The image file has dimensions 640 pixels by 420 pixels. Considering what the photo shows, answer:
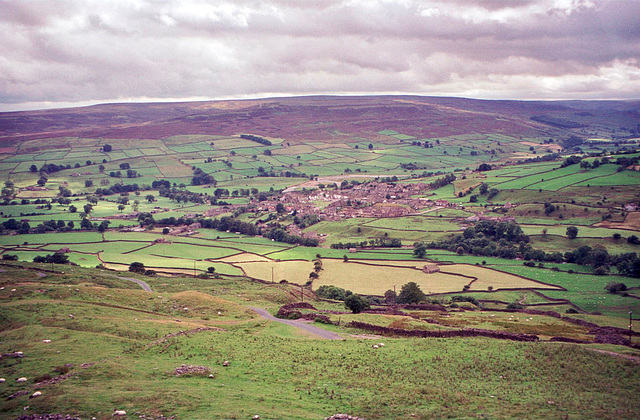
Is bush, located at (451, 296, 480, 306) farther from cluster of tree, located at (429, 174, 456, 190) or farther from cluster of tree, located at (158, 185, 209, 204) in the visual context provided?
cluster of tree, located at (158, 185, 209, 204)

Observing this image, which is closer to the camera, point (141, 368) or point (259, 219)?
point (141, 368)

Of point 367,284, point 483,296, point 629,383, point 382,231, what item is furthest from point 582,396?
point 382,231

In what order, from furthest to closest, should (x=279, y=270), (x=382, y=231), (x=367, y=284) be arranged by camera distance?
(x=382, y=231)
(x=279, y=270)
(x=367, y=284)

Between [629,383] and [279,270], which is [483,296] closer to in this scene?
[279,270]

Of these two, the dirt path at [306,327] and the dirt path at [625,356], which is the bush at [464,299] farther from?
the dirt path at [625,356]

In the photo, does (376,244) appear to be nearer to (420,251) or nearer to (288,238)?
(420,251)

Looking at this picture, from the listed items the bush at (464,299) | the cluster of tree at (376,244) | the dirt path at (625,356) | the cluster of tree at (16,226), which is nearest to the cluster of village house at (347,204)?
the cluster of tree at (376,244)

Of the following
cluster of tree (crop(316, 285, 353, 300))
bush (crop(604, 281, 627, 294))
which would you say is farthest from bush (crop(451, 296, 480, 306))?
bush (crop(604, 281, 627, 294))
